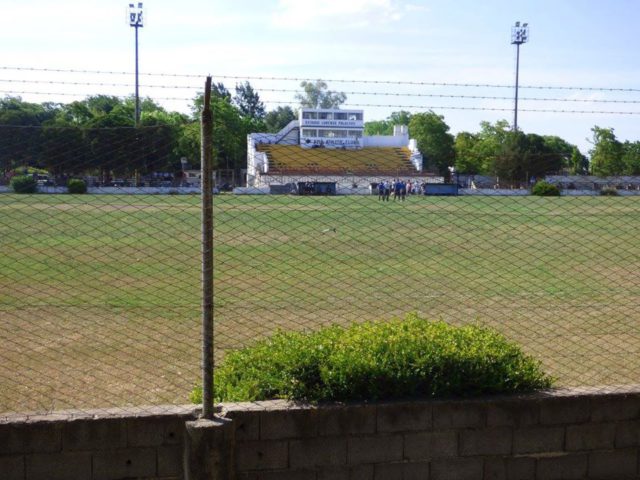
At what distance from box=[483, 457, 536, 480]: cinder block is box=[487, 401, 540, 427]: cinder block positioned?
0.75 feet

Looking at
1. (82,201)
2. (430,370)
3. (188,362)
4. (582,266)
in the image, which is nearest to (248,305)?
(188,362)

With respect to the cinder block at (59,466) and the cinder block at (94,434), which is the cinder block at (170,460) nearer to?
Result: the cinder block at (94,434)

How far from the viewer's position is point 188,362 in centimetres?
921

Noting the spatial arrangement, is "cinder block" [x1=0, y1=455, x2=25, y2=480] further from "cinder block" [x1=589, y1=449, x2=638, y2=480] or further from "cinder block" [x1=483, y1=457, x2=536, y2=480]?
"cinder block" [x1=589, y1=449, x2=638, y2=480]

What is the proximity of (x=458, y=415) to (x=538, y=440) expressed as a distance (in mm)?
595

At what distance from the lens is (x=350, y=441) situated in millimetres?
5160

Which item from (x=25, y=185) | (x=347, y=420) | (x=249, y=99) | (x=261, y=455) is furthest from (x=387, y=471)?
(x=249, y=99)

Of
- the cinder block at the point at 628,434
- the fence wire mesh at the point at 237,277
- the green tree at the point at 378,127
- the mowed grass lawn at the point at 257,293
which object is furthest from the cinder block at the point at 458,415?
the green tree at the point at 378,127

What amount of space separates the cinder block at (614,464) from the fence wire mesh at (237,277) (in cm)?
70

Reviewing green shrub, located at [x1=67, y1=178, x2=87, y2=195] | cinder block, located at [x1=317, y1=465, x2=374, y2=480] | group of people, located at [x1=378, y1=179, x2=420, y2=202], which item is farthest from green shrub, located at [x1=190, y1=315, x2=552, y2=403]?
group of people, located at [x1=378, y1=179, x2=420, y2=202]

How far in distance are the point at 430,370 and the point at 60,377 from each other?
4.73 meters

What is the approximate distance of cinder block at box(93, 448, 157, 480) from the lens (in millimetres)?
4926

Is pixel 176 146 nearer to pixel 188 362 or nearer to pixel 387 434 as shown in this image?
pixel 387 434

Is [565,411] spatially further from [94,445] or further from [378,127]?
[378,127]
